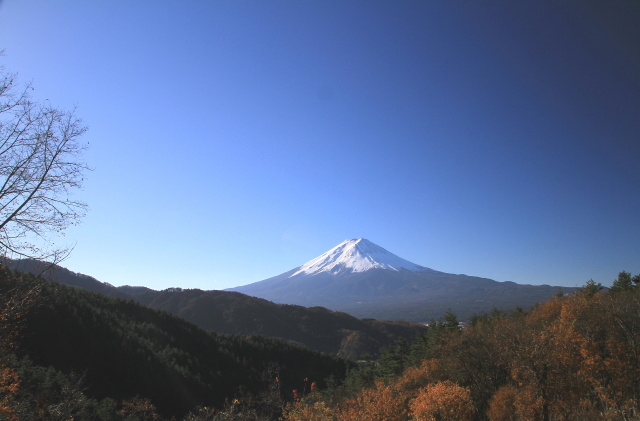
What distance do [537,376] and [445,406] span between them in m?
8.11

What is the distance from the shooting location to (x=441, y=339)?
36531 millimetres

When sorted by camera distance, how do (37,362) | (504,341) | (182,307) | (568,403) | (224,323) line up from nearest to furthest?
(568,403)
(504,341)
(37,362)
(224,323)
(182,307)

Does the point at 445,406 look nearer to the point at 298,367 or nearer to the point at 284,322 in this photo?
the point at 298,367

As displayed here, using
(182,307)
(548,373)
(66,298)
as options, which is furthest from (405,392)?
(182,307)

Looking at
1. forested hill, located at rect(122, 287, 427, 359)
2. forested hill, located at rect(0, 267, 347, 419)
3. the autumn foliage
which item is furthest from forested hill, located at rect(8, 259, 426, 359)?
the autumn foliage

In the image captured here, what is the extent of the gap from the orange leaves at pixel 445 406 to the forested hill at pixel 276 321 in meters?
61.6

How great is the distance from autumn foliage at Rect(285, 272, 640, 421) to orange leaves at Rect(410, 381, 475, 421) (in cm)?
7

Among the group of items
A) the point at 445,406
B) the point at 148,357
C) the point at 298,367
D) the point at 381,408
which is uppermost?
the point at 445,406

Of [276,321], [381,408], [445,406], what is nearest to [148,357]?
[381,408]

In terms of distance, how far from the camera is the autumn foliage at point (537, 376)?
19.7 metres

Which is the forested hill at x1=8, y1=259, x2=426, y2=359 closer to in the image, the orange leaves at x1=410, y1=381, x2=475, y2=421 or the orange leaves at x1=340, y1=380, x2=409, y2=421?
the orange leaves at x1=340, y1=380, x2=409, y2=421

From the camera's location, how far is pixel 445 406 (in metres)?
24.9

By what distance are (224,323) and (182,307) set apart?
17888 millimetres

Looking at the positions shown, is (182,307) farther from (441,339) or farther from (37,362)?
(441,339)
